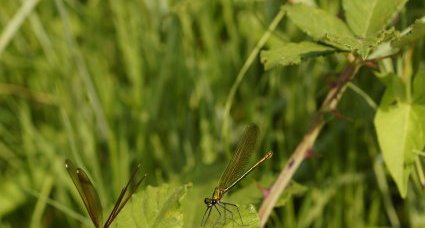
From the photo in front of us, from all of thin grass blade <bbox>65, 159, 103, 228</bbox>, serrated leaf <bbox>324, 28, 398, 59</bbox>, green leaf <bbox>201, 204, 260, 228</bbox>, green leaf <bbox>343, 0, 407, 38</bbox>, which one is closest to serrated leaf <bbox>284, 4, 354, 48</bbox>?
green leaf <bbox>343, 0, 407, 38</bbox>

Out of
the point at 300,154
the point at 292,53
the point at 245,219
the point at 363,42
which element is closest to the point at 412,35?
the point at 363,42

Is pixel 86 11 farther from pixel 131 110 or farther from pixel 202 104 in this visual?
pixel 202 104

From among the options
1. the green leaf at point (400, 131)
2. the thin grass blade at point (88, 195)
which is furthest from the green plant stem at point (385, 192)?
the thin grass blade at point (88, 195)

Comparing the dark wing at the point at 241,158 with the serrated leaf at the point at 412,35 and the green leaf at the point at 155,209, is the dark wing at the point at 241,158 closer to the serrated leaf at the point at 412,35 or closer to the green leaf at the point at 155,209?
the green leaf at the point at 155,209

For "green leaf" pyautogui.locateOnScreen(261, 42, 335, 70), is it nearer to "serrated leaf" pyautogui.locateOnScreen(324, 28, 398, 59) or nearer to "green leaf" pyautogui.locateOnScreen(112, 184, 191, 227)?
"serrated leaf" pyautogui.locateOnScreen(324, 28, 398, 59)

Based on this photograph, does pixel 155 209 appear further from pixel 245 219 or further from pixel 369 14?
pixel 369 14

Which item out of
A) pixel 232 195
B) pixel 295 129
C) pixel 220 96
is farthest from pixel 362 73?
pixel 232 195
